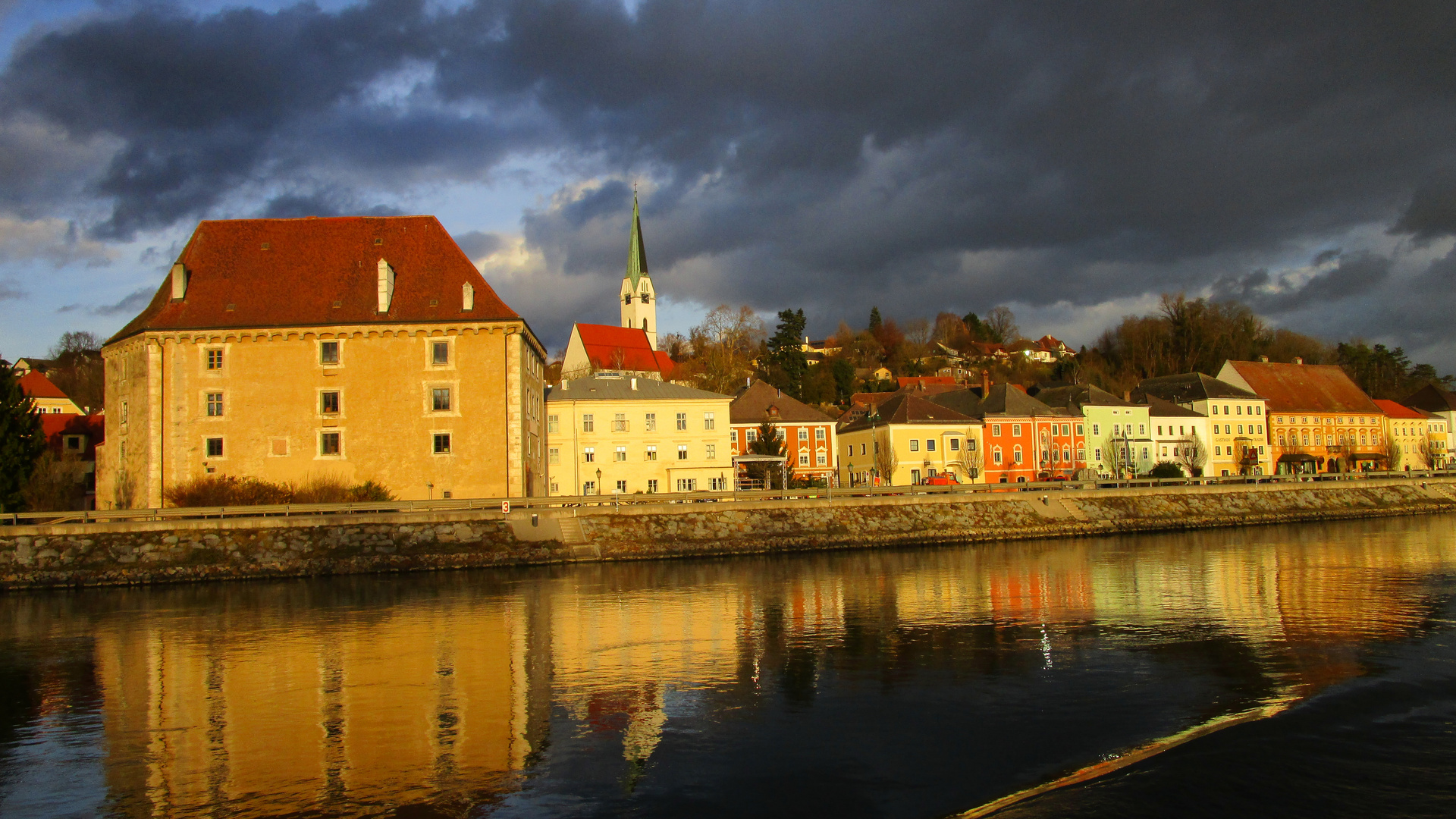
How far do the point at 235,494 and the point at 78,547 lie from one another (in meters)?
6.74

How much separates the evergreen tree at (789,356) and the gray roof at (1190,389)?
116ft

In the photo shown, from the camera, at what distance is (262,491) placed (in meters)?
43.2

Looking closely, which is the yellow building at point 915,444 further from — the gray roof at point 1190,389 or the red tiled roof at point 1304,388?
the red tiled roof at point 1304,388

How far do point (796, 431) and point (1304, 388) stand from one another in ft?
201

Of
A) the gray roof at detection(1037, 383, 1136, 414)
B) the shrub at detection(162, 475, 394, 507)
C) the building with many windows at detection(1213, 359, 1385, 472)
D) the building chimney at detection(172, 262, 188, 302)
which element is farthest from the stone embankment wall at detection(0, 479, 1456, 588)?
the building with many windows at detection(1213, 359, 1385, 472)

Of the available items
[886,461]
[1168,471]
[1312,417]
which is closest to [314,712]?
[886,461]

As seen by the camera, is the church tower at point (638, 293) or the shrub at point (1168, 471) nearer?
the shrub at point (1168, 471)

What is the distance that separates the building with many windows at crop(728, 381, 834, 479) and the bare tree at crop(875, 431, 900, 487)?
4766 mm

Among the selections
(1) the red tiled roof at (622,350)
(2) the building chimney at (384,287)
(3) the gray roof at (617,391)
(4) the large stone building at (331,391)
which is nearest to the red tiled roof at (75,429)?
(4) the large stone building at (331,391)

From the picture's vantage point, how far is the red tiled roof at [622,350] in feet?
383

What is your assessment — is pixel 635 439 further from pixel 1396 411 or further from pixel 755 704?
pixel 1396 411

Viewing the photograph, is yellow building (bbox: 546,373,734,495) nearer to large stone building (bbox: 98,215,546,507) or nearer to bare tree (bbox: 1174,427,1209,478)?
large stone building (bbox: 98,215,546,507)

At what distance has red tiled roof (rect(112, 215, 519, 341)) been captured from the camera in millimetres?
48500

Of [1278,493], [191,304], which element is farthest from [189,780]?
[1278,493]
